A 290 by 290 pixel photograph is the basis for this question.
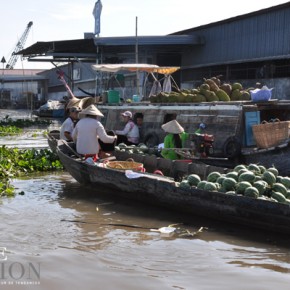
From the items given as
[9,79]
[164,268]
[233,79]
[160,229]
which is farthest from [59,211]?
[9,79]

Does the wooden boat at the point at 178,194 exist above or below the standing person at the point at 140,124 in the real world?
below

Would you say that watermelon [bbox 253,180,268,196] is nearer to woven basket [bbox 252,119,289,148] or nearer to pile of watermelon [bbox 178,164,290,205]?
pile of watermelon [bbox 178,164,290,205]

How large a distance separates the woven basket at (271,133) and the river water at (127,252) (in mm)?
2552

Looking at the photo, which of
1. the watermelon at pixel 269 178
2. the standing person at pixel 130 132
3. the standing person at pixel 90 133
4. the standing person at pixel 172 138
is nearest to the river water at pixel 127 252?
the watermelon at pixel 269 178

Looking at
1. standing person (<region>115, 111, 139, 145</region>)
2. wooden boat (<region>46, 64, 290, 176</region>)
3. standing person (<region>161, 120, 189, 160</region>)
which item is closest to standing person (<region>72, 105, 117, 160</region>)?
standing person (<region>161, 120, 189, 160</region>)

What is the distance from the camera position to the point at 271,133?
29.7 ft

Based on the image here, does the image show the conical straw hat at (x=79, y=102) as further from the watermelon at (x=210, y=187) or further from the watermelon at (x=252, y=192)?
the watermelon at (x=252, y=192)

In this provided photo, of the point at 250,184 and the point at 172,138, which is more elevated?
the point at 172,138

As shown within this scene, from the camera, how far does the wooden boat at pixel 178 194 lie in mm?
6051

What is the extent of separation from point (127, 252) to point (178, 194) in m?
1.64

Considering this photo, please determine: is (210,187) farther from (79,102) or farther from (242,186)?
(79,102)

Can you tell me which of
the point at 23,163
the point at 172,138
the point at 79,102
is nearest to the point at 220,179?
the point at 172,138

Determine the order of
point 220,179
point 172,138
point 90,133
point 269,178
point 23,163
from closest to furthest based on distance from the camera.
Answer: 1. point 269,178
2. point 220,179
3. point 90,133
4. point 172,138
5. point 23,163

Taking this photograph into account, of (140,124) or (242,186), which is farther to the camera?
(140,124)
